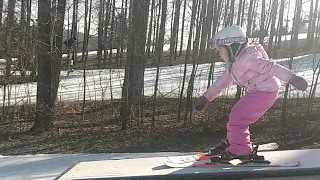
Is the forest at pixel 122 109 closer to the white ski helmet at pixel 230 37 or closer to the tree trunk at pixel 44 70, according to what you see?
the tree trunk at pixel 44 70

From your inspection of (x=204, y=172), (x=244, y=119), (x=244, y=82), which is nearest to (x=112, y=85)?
(x=244, y=82)

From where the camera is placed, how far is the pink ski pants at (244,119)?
15.4ft

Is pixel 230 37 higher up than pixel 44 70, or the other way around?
pixel 230 37

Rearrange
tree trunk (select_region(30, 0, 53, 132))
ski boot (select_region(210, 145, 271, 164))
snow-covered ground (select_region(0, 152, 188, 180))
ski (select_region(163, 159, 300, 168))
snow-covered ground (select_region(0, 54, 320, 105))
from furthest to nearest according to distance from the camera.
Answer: snow-covered ground (select_region(0, 54, 320, 105))
tree trunk (select_region(30, 0, 53, 132))
snow-covered ground (select_region(0, 152, 188, 180))
ski boot (select_region(210, 145, 271, 164))
ski (select_region(163, 159, 300, 168))

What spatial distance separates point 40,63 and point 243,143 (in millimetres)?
7301

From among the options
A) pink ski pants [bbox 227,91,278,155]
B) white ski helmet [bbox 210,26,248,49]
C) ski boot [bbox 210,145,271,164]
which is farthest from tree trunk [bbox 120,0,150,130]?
ski boot [bbox 210,145,271,164]

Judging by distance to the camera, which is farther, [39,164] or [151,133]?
[151,133]

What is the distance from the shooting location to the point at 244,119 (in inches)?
185

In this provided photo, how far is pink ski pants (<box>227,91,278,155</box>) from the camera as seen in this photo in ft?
15.4

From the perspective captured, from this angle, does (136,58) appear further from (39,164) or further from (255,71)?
(255,71)

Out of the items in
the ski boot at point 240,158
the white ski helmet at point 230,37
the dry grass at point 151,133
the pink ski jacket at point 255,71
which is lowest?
the dry grass at point 151,133

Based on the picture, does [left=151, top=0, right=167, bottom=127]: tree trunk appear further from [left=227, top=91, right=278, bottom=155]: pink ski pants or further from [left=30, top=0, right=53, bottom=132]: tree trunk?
[left=227, top=91, right=278, bottom=155]: pink ski pants

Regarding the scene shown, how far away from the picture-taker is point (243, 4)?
19.1 m

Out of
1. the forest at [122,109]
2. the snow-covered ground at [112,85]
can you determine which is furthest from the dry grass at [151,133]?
the snow-covered ground at [112,85]
